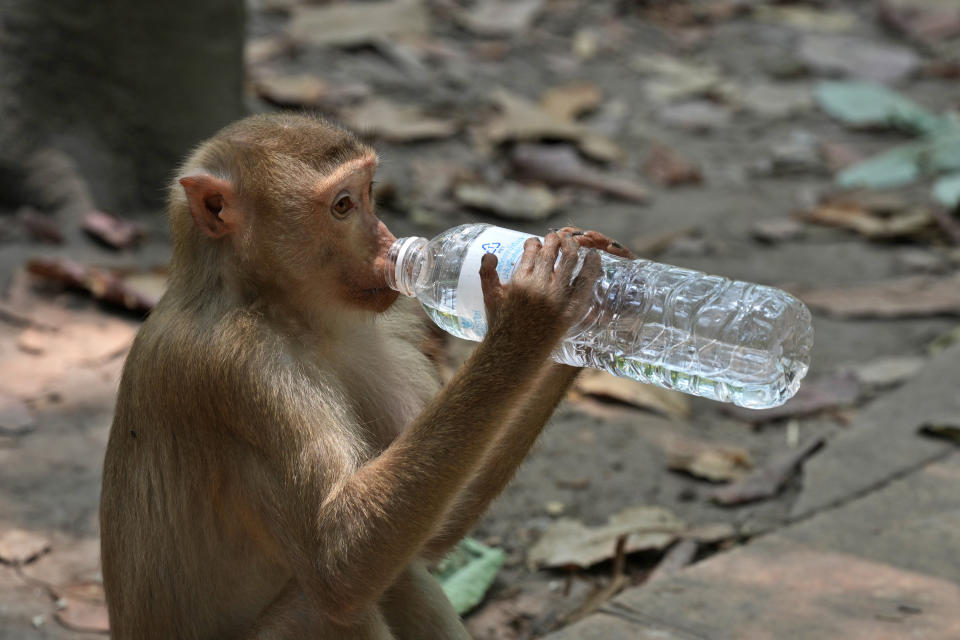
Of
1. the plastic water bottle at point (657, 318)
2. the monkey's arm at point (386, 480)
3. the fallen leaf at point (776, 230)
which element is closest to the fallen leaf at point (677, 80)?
the fallen leaf at point (776, 230)

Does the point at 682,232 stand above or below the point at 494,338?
below

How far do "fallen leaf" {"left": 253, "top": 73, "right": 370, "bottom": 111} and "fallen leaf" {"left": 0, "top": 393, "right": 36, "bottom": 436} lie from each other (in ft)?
12.8

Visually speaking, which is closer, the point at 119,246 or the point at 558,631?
the point at 558,631

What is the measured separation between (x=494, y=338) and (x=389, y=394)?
0.76m

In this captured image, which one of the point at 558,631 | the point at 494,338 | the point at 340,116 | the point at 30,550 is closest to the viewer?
the point at 494,338

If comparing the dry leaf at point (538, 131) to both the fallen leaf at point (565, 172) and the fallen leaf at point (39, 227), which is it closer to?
the fallen leaf at point (565, 172)

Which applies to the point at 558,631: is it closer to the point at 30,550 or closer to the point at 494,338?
the point at 494,338

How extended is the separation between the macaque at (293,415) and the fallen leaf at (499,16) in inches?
305

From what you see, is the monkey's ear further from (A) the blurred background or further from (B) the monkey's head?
(A) the blurred background

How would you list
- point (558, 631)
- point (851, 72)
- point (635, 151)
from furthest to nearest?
1. point (851, 72)
2. point (635, 151)
3. point (558, 631)

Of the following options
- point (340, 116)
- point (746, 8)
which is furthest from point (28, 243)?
point (746, 8)

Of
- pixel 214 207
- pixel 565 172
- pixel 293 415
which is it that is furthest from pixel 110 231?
pixel 293 415

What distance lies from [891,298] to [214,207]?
4609 millimetres

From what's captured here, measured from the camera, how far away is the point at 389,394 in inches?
138
